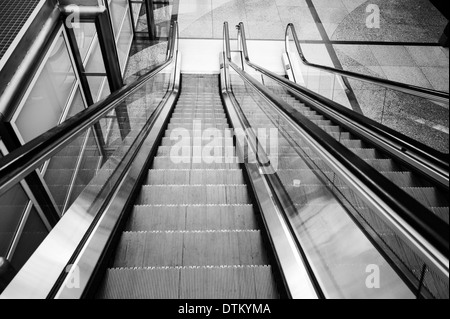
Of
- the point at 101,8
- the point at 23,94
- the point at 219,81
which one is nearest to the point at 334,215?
the point at 23,94

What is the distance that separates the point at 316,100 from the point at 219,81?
5645 millimetres

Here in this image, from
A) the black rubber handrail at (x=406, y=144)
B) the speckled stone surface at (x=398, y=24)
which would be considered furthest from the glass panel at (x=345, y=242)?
the speckled stone surface at (x=398, y=24)

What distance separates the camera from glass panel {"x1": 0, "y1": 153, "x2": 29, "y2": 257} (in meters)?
3.30

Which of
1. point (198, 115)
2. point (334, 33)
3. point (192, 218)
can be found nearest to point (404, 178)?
point (192, 218)

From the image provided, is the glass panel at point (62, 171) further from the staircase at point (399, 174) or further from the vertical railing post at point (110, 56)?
the staircase at point (399, 174)

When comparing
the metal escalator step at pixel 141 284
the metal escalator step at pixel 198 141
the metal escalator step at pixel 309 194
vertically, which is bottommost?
the metal escalator step at pixel 198 141

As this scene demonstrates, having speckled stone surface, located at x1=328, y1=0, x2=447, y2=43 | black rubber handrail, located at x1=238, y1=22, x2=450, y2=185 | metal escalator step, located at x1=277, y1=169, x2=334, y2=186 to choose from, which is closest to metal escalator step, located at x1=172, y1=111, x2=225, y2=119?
black rubber handrail, located at x1=238, y1=22, x2=450, y2=185

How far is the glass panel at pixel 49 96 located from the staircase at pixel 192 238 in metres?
1.52

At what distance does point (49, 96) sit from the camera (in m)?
4.34

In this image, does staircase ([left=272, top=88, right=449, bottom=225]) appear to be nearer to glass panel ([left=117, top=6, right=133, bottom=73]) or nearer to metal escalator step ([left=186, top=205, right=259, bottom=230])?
metal escalator step ([left=186, top=205, right=259, bottom=230])

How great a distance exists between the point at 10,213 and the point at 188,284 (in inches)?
108

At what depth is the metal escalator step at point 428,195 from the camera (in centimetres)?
220

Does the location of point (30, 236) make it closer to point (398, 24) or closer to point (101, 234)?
point (101, 234)
